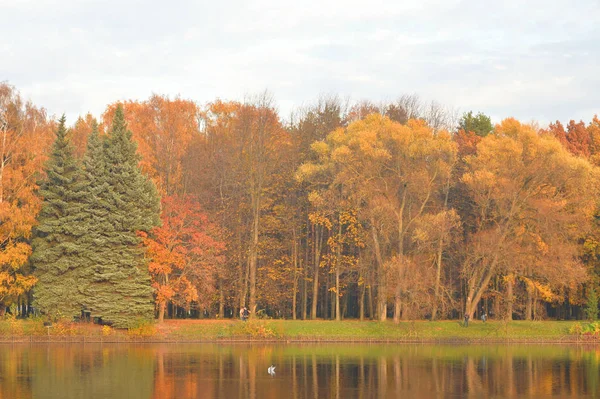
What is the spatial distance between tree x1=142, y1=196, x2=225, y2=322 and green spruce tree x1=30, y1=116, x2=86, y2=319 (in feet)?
18.1

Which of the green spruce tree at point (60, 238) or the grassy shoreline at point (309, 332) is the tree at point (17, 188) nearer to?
the green spruce tree at point (60, 238)

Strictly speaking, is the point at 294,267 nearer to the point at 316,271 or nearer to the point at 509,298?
the point at 316,271

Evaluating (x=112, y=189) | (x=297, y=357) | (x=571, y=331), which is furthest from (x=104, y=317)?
(x=571, y=331)

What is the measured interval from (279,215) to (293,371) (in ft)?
102

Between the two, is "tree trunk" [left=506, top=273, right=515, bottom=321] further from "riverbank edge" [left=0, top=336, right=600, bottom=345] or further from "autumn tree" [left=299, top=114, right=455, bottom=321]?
"autumn tree" [left=299, top=114, right=455, bottom=321]

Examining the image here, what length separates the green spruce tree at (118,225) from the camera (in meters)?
57.4

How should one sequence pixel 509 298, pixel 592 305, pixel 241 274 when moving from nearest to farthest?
1. pixel 509 298
2. pixel 592 305
3. pixel 241 274

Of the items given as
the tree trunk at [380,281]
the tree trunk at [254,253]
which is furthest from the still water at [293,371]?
the tree trunk at [254,253]

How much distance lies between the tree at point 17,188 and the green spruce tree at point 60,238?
1.01 meters

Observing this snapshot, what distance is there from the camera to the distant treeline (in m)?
58.4

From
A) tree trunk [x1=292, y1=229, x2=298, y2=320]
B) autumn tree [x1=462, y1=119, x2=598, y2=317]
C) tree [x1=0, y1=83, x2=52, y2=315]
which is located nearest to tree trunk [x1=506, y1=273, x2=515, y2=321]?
autumn tree [x1=462, y1=119, x2=598, y2=317]

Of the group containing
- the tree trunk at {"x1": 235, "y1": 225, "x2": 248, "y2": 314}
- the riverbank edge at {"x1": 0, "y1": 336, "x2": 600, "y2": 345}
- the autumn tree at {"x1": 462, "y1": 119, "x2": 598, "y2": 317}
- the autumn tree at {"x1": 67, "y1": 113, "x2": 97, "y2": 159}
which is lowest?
the riverbank edge at {"x1": 0, "y1": 336, "x2": 600, "y2": 345}

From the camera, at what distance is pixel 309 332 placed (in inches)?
2296

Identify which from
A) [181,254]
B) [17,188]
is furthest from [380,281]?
[17,188]
